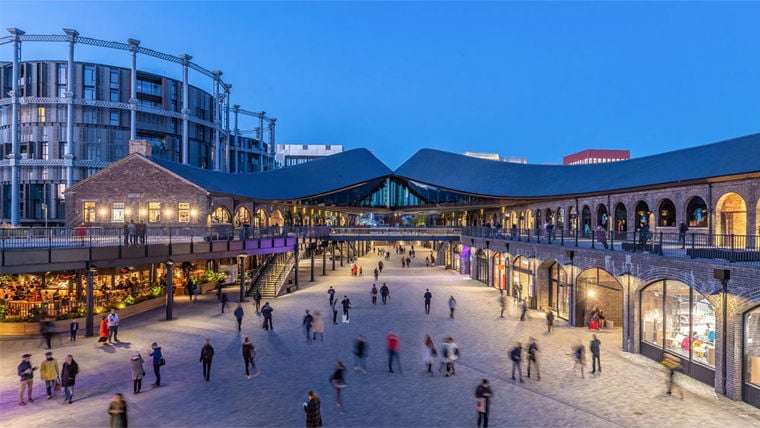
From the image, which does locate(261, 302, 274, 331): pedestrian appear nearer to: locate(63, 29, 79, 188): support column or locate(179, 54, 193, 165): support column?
locate(179, 54, 193, 165): support column

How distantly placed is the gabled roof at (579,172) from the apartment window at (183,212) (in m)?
27.5

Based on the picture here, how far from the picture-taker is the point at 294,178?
173ft

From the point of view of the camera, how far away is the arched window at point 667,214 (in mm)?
25562

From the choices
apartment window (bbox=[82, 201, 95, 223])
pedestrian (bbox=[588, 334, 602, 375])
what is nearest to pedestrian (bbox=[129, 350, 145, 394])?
pedestrian (bbox=[588, 334, 602, 375])

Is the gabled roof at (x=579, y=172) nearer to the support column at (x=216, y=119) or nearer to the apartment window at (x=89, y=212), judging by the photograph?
the support column at (x=216, y=119)

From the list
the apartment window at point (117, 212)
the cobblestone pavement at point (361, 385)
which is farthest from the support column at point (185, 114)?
the cobblestone pavement at point (361, 385)

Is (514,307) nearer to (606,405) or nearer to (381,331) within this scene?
(381,331)

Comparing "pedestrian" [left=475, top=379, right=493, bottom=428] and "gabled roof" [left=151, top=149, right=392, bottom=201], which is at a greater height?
"gabled roof" [left=151, top=149, right=392, bottom=201]

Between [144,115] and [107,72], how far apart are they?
630cm

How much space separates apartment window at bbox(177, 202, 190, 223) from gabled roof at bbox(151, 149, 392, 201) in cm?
173

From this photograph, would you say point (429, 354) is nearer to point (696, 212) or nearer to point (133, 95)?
point (696, 212)

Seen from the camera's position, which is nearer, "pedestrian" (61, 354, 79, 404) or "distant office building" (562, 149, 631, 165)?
"pedestrian" (61, 354, 79, 404)

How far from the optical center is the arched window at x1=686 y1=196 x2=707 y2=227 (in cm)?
2328

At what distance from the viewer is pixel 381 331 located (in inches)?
770
